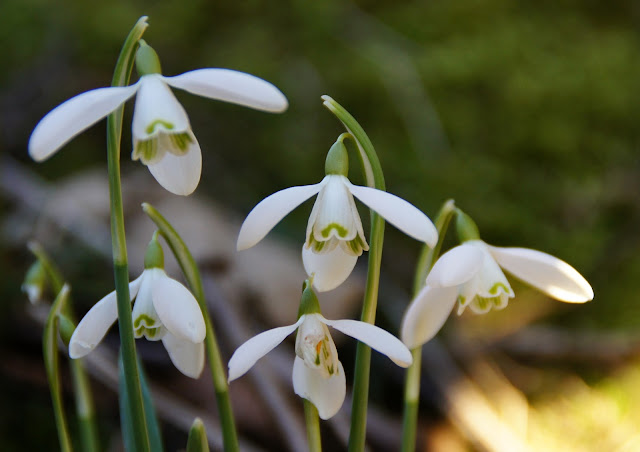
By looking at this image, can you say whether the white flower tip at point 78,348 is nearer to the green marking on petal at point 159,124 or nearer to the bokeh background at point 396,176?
the green marking on petal at point 159,124

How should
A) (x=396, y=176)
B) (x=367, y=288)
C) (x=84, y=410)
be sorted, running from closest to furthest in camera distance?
(x=367, y=288) < (x=84, y=410) < (x=396, y=176)

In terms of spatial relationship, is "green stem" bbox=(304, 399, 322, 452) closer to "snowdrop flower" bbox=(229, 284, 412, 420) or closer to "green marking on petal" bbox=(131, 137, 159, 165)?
"snowdrop flower" bbox=(229, 284, 412, 420)

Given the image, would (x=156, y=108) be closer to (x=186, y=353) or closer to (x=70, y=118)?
(x=70, y=118)

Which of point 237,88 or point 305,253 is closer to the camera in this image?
point 237,88

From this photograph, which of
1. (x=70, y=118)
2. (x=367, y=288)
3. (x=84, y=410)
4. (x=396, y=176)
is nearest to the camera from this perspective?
(x=70, y=118)

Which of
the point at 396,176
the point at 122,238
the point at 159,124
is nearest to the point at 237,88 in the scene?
the point at 159,124

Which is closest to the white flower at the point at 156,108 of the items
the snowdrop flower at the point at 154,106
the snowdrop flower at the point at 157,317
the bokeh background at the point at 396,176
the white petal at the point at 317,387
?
the snowdrop flower at the point at 154,106

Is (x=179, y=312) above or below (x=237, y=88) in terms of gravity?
below
